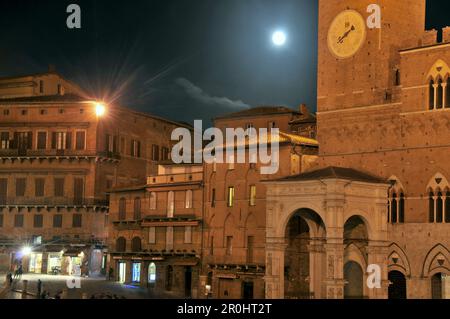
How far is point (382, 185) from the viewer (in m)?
42.8

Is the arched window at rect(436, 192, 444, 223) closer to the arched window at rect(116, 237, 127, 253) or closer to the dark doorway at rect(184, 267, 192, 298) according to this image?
the dark doorway at rect(184, 267, 192, 298)

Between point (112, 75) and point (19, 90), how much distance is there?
Answer: 10076 millimetres

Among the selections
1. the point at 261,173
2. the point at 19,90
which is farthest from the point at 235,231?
the point at 19,90

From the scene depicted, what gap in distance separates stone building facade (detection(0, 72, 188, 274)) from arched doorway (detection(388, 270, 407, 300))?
86.2 feet

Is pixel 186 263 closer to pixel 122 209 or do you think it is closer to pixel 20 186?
pixel 122 209

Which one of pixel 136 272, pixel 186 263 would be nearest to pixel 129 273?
pixel 136 272

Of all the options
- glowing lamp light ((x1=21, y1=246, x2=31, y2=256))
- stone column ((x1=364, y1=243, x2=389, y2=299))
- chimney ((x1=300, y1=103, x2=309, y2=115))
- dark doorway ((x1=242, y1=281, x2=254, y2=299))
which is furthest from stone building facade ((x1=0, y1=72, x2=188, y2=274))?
stone column ((x1=364, y1=243, x2=389, y2=299))

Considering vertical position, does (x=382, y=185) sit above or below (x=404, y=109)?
below

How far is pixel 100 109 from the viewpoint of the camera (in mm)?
67125

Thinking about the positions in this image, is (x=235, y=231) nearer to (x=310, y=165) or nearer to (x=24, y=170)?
(x=310, y=165)

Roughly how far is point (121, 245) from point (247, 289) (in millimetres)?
13026

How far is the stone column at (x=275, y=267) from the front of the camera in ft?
142

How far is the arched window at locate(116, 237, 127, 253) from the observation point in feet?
199

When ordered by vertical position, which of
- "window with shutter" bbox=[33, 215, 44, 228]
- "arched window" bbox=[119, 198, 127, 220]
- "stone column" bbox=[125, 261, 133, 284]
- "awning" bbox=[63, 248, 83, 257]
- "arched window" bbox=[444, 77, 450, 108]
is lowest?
"stone column" bbox=[125, 261, 133, 284]
